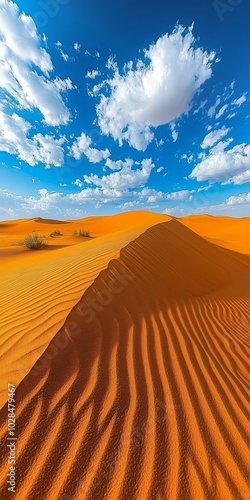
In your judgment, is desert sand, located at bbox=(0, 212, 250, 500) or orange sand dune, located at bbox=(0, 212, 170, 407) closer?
desert sand, located at bbox=(0, 212, 250, 500)

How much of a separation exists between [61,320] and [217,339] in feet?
7.71

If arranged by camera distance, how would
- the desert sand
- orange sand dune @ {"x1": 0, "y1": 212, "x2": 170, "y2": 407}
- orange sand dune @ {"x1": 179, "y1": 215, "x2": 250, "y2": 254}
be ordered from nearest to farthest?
the desert sand
orange sand dune @ {"x1": 0, "y1": 212, "x2": 170, "y2": 407}
orange sand dune @ {"x1": 179, "y1": 215, "x2": 250, "y2": 254}

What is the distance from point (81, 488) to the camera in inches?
51.0

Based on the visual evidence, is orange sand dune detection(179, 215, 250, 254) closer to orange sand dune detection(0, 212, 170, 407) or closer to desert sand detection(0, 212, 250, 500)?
desert sand detection(0, 212, 250, 500)

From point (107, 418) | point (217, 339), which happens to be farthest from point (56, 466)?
point (217, 339)

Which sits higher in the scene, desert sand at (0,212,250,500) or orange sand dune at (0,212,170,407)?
orange sand dune at (0,212,170,407)

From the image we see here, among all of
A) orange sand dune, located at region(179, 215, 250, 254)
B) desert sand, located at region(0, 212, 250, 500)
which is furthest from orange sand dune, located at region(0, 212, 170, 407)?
orange sand dune, located at region(179, 215, 250, 254)

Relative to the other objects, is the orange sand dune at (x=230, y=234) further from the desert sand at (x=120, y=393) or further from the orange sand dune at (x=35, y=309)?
the orange sand dune at (x=35, y=309)

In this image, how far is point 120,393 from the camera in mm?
1916

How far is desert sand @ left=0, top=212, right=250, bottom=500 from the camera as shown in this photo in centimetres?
138

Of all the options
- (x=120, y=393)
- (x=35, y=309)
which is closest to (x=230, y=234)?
(x=35, y=309)

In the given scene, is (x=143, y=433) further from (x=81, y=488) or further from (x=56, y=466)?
(x=56, y=466)

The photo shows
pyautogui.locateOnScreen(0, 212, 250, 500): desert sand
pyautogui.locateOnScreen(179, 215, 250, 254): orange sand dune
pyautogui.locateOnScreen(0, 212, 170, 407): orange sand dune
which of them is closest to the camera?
pyautogui.locateOnScreen(0, 212, 250, 500): desert sand

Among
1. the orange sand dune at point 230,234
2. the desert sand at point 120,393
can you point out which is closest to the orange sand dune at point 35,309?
the desert sand at point 120,393
